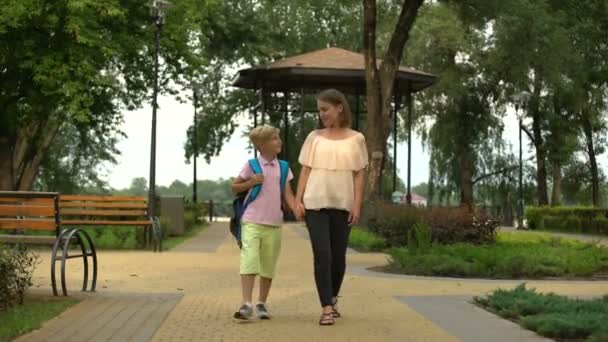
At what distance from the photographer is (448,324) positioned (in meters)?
8.41

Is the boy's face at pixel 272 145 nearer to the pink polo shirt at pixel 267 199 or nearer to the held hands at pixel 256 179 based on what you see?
the pink polo shirt at pixel 267 199

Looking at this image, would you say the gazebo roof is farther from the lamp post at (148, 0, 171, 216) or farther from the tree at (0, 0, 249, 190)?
the lamp post at (148, 0, 171, 216)

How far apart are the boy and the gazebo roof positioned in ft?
81.9

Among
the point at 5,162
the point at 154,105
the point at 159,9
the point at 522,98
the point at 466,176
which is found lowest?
the point at 5,162

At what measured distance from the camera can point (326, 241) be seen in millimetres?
8516

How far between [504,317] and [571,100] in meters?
41.7

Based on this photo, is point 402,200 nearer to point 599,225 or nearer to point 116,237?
point 599,225

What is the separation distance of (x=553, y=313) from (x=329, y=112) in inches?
103

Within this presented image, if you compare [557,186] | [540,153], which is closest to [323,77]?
[540,153]

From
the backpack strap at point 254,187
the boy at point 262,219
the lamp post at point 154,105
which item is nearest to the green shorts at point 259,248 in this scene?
the boy at point 262,219

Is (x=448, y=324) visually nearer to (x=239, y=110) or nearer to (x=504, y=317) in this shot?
(x=504, y=317)

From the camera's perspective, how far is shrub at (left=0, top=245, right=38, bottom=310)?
8.79m

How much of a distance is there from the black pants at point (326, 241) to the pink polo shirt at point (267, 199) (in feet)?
1.30

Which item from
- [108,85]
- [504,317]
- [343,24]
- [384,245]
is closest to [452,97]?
[343,24]
